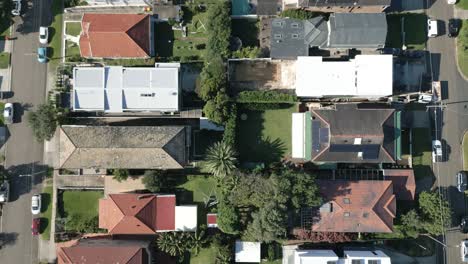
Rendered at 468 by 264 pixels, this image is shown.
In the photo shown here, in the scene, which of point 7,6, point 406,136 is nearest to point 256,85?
point 406,136

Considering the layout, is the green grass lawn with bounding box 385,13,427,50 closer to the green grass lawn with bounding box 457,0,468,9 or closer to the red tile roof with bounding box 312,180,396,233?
the green grass lawn with bounding box 457,0,468,9

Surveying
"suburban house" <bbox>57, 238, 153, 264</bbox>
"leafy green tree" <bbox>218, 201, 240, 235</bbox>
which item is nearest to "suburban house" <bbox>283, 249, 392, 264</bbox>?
"leafy green tree" <bbox>218, 201, 240, 235</bbox>

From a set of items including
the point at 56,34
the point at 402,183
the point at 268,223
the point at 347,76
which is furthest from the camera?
the point at 56,34

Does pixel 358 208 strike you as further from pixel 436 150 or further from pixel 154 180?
pixel 154 180

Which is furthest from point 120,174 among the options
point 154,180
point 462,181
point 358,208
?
point 462,181

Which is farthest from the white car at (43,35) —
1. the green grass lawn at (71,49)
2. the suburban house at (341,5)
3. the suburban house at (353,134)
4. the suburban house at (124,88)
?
the suburban house at (353,134)

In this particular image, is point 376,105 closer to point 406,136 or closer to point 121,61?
point 406,136
